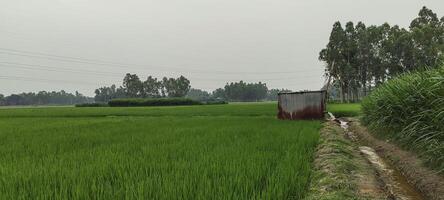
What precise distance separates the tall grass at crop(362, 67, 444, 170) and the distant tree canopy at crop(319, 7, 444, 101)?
125 ft

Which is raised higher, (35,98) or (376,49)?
(376,49)

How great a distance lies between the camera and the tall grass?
5.25 metres

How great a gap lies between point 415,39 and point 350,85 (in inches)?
403

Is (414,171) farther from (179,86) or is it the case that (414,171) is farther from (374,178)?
(179,86)

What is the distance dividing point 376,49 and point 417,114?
165 feet

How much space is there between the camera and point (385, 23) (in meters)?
53.8

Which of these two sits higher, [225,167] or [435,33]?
[435,33]

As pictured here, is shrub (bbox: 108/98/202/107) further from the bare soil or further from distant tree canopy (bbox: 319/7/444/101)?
the bare soil

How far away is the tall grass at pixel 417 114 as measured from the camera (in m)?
5.25

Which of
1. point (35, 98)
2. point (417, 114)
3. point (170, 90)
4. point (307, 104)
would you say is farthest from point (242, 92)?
point (417, 114)

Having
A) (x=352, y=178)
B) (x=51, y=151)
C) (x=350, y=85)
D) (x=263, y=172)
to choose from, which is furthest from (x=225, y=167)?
(x=350, y=85)

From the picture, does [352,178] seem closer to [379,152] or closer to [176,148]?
[176,148]

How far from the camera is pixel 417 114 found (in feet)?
22.8

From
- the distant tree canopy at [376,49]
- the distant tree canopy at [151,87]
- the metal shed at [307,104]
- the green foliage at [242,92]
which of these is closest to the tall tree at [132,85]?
the distant tree canopy at [151,87]
